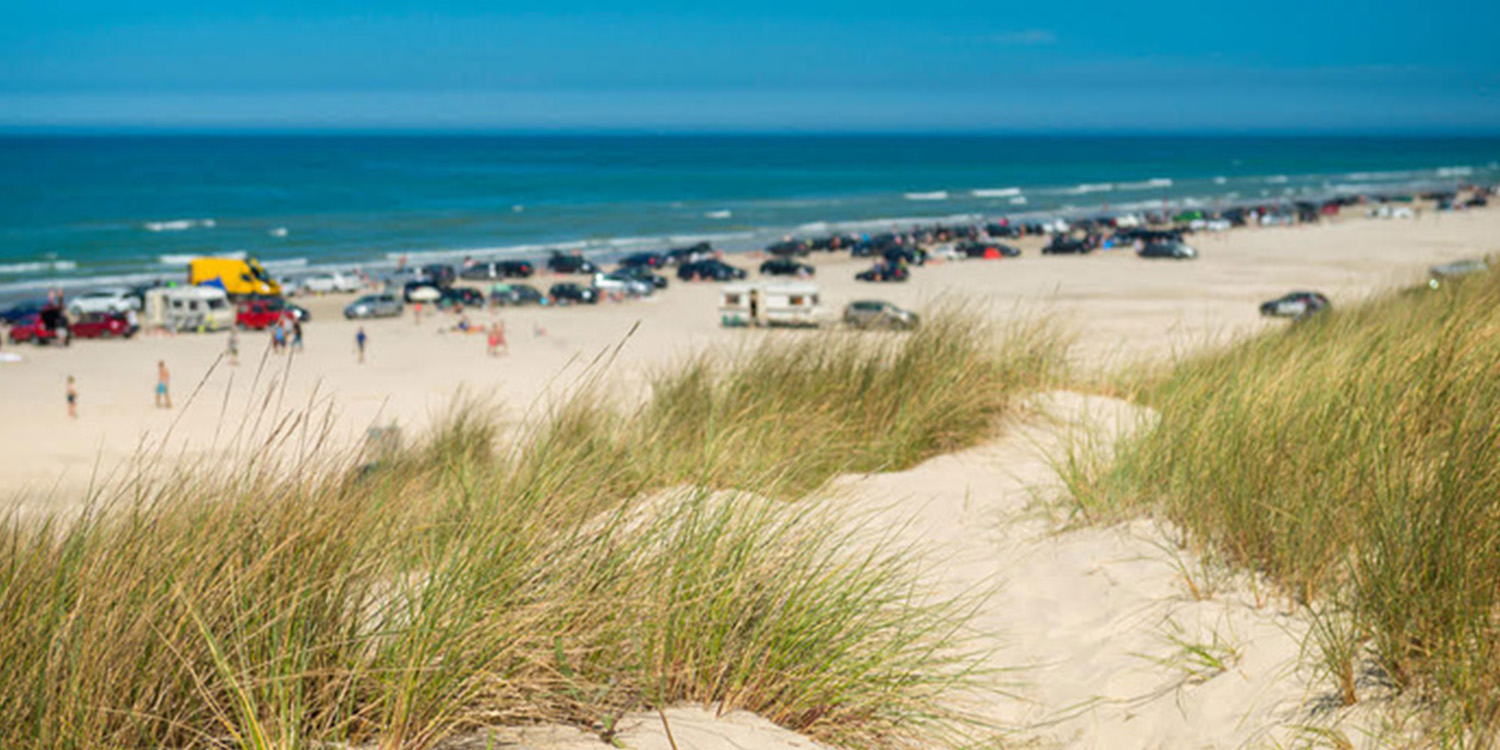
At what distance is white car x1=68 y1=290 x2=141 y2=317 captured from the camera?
35531 millimetres

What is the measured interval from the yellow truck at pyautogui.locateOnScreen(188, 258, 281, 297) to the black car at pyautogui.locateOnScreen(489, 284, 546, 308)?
7.46 m

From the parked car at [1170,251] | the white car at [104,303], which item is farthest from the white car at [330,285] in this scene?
the parked car at [1170,251]

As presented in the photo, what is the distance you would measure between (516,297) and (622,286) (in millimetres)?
3610

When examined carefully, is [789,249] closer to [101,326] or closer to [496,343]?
[496,343]

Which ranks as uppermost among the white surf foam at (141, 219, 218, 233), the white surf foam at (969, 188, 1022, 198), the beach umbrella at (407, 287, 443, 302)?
the white surf foam at (969, 188, 1022, 198)

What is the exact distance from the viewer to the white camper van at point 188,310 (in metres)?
34.8

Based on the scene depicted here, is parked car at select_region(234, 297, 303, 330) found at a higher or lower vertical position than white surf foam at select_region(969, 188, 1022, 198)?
lower

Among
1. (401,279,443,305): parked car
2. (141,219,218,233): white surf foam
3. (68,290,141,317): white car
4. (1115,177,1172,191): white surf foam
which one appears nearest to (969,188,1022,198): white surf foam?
(1115,177,1172,191): white surf foam

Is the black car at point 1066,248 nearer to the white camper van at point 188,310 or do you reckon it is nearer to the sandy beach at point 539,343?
the sandy beach at point 539,343

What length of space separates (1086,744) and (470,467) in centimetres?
284

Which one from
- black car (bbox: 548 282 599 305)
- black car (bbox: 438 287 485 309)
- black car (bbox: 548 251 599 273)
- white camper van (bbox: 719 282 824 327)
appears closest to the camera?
white camper van (bbox: 719 282 824 327)

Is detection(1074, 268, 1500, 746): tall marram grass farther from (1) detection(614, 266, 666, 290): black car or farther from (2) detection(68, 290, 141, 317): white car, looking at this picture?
(1) detection(614, 266, 666, 290): black car

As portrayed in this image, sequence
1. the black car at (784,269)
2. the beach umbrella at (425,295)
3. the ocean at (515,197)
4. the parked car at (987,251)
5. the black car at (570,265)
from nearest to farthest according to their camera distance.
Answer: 1. the beach umbrella at (425,295)
2. the black car at (784,269)
3. the black car at (570,265)
4. the parked car at (987,251)
5. the ocean at (515,197)

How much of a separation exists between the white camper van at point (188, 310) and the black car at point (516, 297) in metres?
8.13
